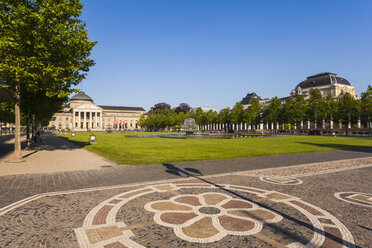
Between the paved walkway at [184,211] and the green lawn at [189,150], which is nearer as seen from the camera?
the paved walkway at [184,211]

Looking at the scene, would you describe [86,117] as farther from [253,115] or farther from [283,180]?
[283,180]

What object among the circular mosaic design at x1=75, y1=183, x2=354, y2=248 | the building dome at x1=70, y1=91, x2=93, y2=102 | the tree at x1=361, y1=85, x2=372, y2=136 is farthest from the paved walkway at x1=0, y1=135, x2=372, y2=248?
the building dome at x1=70, y1=91, x2=93, y2=102

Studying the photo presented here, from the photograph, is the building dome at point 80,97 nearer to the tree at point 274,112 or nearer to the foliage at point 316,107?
the tree at point 274,112

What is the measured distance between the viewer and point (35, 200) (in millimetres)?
6445

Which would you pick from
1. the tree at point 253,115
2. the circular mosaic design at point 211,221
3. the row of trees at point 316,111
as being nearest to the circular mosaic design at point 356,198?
the circular mosaic design at point 211,221

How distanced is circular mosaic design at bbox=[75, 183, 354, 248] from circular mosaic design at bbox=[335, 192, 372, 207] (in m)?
1.52

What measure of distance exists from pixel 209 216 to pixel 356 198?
5.06 meters

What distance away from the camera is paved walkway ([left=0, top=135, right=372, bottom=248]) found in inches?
166

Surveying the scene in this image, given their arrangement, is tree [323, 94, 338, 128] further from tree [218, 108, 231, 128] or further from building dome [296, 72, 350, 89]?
tree [218, 108, 231, 128]

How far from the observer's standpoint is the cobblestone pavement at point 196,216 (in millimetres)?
4168

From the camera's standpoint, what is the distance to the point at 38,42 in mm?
14734

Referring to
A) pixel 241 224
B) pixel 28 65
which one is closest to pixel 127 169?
pixel 241 224

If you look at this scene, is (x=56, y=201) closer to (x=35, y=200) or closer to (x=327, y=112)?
(x=35, y=200)

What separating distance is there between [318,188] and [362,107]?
6600 centimetres
